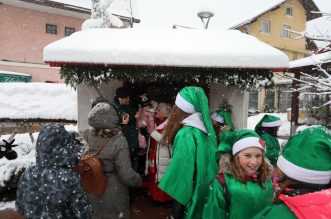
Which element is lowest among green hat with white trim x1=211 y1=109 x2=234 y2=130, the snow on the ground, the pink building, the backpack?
the snow on the ground

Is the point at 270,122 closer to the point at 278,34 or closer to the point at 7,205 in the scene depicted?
the point at 7,205

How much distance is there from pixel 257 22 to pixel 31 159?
86.2 feet

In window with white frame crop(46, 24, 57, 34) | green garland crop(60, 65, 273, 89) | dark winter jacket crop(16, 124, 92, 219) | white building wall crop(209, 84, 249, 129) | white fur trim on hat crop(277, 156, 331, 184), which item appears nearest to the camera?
white fur trim on hat crop(277, 156, 331, 184)

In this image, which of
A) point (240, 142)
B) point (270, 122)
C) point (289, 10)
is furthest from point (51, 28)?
point (289, 10)

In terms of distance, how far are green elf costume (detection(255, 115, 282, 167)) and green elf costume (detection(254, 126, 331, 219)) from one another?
2.54 m

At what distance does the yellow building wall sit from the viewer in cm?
2789

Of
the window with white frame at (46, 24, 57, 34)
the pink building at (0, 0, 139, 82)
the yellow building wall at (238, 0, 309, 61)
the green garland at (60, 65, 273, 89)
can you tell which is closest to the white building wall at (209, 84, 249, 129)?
the green garland at (60, 65, 273, 89)

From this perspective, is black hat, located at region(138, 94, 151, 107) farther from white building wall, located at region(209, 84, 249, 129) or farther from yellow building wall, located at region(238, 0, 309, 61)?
yellow building wall, located at region(238, 0, 309, 61)

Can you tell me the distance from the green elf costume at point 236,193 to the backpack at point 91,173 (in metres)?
1.10

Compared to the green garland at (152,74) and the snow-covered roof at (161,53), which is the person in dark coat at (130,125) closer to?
the green garland at (152,74)

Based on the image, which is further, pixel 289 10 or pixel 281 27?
pixel 289 10

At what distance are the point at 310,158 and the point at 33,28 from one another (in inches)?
703

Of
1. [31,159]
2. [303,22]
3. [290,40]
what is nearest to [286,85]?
[290,40]

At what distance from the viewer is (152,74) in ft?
15.6
